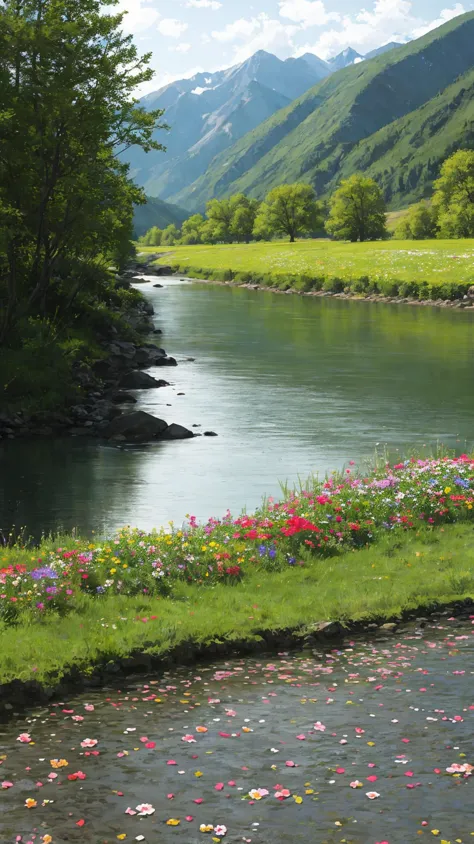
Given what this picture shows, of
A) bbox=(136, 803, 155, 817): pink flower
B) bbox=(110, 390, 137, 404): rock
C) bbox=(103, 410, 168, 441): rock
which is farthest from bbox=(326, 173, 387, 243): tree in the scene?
bbox=(136, 803, 155, 817): pink flower

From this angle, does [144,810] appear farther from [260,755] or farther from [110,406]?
[110,406]

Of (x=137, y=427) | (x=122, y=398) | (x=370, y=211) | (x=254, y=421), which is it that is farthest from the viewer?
(x=370, y=211)

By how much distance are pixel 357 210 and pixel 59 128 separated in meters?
131

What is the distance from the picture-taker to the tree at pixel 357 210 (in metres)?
160

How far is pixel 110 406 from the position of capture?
40.0 meters

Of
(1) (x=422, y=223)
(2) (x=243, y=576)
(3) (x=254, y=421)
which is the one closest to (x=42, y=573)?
(2) (x=243, y=576)

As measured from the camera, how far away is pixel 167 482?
27.5 metres

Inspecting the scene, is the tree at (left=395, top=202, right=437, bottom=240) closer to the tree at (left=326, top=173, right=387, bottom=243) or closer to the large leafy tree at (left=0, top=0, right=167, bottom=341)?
the tree at (left=326, top=173, right=387, bottom=243)

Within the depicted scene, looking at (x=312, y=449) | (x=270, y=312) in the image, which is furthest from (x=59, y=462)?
(x=270, y=312)

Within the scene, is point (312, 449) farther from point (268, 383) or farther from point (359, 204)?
point (359, 204)

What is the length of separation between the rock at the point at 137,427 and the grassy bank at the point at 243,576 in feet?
49.9

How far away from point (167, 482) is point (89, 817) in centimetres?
1958

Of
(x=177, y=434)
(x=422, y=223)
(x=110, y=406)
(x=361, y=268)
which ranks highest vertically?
(x=422, y=223)

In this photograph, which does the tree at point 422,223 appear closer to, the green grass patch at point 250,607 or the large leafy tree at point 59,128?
the large leafy tree at point 59,128
